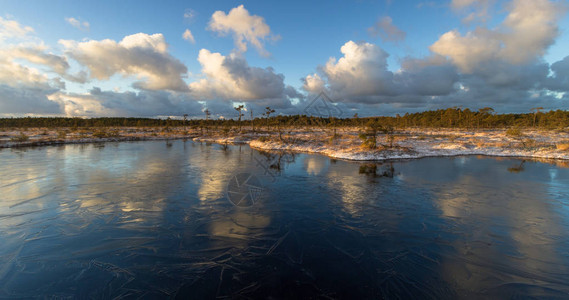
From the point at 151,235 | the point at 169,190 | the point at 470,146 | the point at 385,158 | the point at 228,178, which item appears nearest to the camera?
the point at 151,235

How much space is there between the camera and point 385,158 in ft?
97.3

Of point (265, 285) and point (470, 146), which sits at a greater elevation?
point (470, 146)

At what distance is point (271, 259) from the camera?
8.00 m

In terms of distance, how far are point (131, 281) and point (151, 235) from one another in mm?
2891

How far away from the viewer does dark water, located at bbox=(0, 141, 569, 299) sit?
6.74 m

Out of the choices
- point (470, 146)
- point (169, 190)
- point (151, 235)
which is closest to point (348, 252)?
point (151, 235)

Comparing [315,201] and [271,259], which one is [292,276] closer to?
[271,259]

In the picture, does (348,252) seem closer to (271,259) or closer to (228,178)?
(271,259)

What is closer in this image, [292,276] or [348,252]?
[292,276]

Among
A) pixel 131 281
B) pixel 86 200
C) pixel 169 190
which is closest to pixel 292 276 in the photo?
pixel 131 281

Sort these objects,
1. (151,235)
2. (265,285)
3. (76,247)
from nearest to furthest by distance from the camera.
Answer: (265,285) < (76,247) < (151,235)

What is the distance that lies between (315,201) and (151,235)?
8507mm

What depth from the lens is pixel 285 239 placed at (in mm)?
9406

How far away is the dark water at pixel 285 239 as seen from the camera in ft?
22.1
